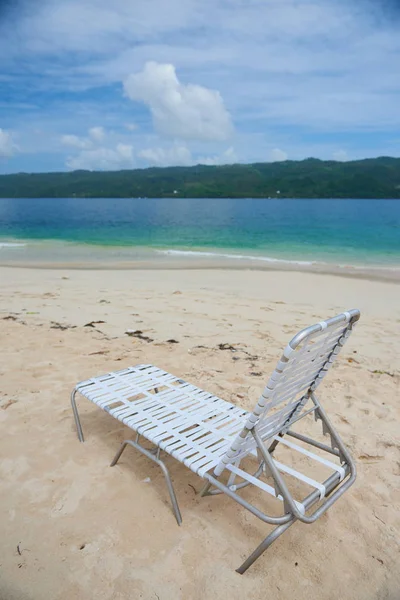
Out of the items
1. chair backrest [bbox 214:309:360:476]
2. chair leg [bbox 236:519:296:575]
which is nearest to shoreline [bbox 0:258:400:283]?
chair backrest [bbox 214:309:360:476]

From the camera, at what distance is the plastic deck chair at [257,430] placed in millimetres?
2219

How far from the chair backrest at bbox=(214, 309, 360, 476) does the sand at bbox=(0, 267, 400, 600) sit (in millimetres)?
549

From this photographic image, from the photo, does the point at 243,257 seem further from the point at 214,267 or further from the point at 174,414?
the point at 174,414

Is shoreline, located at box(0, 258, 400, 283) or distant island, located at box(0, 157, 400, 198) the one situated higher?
distant island, located at box(0, 157, 400, 198)

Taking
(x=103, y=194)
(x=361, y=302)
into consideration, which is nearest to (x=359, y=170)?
(x=103, y=194)

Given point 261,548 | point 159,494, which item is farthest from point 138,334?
point 261,548

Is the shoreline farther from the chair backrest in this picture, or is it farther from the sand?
the chair backrest

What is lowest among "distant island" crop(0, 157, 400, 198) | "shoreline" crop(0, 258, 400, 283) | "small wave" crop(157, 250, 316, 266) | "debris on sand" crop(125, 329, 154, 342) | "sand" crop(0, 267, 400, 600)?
"small wave" crop(157, 250, 316, 266)

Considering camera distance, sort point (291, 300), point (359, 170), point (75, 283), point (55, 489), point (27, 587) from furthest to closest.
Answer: point (359, 170), point (75, 283), point (291, 300), point (55, 489), point (27, 587)

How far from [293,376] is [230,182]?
513 feet

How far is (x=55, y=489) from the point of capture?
111 inches

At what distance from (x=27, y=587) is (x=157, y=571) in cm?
67

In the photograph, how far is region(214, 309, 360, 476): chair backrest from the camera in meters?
2.12

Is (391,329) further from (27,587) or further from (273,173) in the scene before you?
(273,173)
